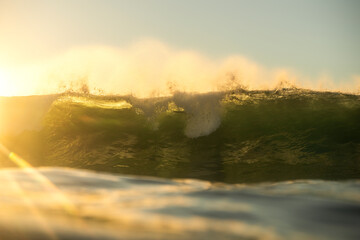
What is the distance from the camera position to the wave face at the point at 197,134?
8.86 meters

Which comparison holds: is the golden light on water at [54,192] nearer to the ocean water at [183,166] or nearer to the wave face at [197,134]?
the ocean water at [183,166]

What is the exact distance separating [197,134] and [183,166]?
5.48 ft

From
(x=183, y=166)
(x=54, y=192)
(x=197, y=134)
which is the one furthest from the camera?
(x=197, y=134)

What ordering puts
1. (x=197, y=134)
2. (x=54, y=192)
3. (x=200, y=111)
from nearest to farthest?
(x=54, y=192) → (x=197, y=134) → (x=200, y=111)

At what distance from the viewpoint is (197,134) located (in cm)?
1041

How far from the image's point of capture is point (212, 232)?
5.16 feet

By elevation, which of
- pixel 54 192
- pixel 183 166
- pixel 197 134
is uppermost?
pixel 197 134

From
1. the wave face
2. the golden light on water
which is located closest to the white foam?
the wave face

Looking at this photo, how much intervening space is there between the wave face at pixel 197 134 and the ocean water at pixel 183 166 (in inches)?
1.3

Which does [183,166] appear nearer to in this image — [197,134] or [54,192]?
[197,134]

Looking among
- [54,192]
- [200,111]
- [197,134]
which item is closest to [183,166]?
[197,134]

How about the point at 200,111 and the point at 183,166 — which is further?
the point at 200,111

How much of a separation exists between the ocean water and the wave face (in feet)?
0.10

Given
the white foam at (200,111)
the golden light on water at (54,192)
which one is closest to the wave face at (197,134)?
the white foam at (200,111)
